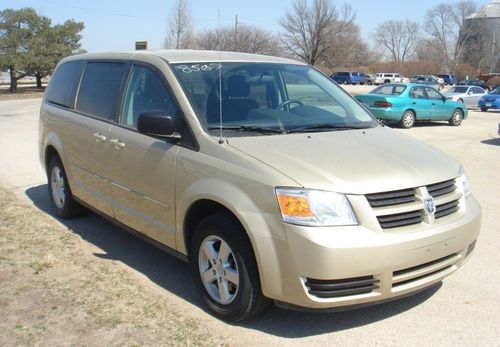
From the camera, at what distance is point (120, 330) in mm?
3502

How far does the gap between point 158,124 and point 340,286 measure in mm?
1738

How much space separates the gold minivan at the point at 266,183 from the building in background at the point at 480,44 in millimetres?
103594

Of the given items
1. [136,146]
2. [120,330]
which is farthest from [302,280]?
[136,146]

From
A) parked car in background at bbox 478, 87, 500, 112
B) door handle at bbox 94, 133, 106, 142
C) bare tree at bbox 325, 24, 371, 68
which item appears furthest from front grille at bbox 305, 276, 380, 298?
bare tree at bbox 325, 24, 371, 68

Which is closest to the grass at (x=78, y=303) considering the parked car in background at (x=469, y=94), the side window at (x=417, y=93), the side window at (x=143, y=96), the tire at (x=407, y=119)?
the side window at (x=143, y=96)

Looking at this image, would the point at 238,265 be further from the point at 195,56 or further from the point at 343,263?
the point at 195,56

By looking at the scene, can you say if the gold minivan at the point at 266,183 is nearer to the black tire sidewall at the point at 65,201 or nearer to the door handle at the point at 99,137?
the door handle at the point at 99,137

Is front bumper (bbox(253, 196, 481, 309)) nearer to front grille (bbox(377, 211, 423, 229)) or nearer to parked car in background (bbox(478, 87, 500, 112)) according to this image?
front grille (bbox(377, 211, 423, 229))

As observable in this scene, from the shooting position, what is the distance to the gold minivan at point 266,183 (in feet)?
10.3

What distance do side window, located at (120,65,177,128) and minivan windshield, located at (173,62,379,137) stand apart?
204 mm

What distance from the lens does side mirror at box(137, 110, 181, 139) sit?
380 centimetres

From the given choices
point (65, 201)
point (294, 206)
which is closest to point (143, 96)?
point (294, 206)

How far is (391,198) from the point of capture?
10.7ft

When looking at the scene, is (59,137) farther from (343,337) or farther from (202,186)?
(343,337)
